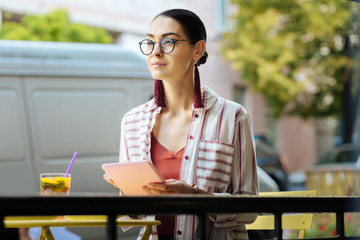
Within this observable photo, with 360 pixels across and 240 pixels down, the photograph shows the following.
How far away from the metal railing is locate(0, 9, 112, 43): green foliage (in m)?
13.2

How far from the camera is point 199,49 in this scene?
2.48m

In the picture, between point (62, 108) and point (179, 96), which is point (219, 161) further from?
point (62, 108)

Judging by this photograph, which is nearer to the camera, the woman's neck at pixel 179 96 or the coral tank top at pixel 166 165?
the coral tank top at pixel 166 165

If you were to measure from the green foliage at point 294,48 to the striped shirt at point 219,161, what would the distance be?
12177mm

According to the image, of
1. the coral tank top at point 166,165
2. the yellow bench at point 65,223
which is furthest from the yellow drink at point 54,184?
the coral tank top at point 166,165

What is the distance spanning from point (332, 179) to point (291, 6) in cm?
906

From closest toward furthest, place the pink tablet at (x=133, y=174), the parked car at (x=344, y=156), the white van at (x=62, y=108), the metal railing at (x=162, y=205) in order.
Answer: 1. the metal railing at (x=162, y=205)
2. the pink tablet at (x=133, y=174)
3. the white van at (x=62, y=108)
4. the parked car at (x=344, y=156)

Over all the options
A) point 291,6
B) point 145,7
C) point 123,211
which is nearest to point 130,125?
point 123,211

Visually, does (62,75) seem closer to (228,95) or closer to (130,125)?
(130,125)

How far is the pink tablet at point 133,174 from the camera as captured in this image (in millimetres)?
2059

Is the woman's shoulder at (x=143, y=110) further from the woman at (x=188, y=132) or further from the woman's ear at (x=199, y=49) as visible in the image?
the woman's ear at (x=199, y=49)

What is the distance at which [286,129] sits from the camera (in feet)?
77.7

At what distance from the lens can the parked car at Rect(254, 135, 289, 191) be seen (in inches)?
439

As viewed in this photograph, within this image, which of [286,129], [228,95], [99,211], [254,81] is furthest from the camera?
[286,129]
